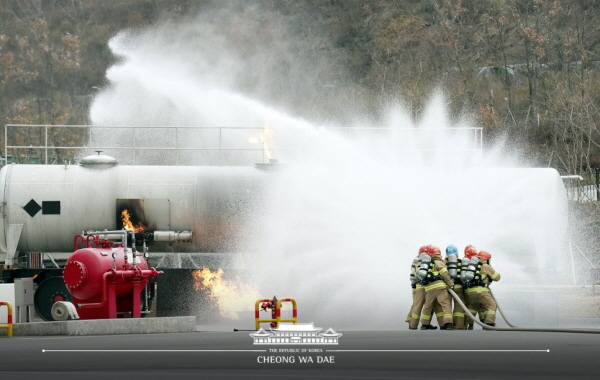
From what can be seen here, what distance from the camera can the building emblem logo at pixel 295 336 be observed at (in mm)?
17297

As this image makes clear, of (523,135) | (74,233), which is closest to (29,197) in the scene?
(74,233)

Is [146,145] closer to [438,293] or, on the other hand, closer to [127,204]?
[127,204]

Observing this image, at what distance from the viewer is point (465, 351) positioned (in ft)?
52.3

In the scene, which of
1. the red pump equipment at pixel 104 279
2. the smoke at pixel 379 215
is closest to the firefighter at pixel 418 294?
the smoke at pixel 379 215

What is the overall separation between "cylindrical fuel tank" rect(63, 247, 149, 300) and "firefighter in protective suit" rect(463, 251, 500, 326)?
631cm

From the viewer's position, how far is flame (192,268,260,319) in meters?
26.7

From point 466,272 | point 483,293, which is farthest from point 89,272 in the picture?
point 483,293

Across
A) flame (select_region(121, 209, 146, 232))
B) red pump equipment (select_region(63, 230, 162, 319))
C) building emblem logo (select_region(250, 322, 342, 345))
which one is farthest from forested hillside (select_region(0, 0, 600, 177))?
building emblem logo (select_region(250, 322, 342, 345))

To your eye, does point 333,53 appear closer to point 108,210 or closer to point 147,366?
point 108,210

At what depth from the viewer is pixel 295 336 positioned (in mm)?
17531

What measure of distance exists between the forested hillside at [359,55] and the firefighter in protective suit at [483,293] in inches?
862

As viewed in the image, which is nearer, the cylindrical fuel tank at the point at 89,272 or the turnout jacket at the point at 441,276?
the turnout jacket at the point at 441,276

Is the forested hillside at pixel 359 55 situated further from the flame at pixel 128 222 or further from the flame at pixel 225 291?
the flame at pixel 128 222

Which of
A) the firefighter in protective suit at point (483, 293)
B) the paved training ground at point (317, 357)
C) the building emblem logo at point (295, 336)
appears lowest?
the paved training ground at point (317, 357)
